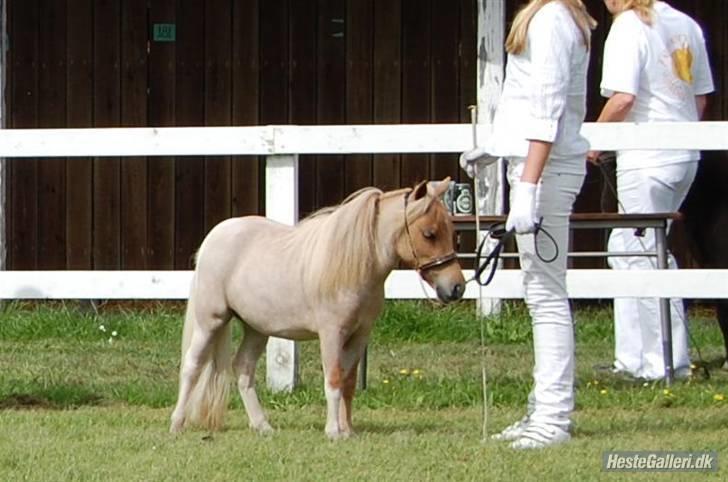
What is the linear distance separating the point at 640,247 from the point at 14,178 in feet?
17.7

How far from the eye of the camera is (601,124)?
7.90 metres

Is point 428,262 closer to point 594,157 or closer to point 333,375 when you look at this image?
point 333,375

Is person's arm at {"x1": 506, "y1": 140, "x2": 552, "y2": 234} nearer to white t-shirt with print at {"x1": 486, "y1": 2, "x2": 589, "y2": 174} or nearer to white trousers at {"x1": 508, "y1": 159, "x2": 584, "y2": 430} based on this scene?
white t-shirt with print at {"x1": 486, "y1": 2, "x2": 589, "y2": 174}

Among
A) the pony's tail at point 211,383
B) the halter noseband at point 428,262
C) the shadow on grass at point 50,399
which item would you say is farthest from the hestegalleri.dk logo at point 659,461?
the shadow on grass at point 50,399

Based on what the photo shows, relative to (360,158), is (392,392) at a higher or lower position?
lower

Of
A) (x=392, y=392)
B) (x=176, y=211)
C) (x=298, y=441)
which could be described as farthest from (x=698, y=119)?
(x=176, y=211)

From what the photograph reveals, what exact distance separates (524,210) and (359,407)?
2090mm

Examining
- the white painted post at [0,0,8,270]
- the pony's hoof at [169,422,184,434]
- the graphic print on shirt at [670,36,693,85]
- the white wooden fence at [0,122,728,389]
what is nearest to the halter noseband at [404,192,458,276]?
the pony's hoof at [169,422,184,434]

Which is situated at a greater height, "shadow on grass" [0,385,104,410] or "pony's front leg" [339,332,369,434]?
"pony's front leg" [339,332,369,434]

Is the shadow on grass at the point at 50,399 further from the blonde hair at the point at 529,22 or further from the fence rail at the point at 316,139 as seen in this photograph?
the blonde hair at the point at 529,22

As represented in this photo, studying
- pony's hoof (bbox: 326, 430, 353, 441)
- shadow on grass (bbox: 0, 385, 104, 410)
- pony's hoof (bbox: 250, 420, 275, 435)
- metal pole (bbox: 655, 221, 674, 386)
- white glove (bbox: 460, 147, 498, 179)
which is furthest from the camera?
metal pole (bbox: 655, 221, 674, 386)

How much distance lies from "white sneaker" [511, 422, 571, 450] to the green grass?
7cm

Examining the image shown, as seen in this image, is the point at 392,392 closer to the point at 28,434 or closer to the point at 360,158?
the point at 28,434

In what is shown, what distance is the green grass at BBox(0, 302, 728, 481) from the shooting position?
6137 mm
